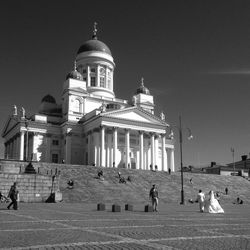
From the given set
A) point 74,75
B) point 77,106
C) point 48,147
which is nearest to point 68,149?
point 48,147

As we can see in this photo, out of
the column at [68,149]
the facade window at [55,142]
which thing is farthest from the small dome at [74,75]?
the facade window at [55,142]

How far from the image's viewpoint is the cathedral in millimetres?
67938

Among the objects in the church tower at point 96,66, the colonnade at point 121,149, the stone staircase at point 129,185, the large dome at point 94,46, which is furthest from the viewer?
the large dome at point 94,46

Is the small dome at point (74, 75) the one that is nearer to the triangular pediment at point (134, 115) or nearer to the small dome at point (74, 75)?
the small dome at point (74, 75)

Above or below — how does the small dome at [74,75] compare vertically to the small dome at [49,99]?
above

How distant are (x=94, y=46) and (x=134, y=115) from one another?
23014 millimetres

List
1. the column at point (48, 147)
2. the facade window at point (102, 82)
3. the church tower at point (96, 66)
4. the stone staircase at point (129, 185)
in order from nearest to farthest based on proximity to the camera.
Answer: the stone staircase at point (129, 185) < the column at point (48, 147) < the church tower at point (96, 66) < the facade window at point (102, 82)

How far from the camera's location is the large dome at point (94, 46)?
3349 inches

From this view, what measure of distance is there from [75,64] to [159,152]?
25556mm

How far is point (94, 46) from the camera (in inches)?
3351

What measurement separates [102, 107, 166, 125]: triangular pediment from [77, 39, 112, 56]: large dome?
21.6 m

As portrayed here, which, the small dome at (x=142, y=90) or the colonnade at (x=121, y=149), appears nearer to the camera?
the colonnade at (x=121, y=149)

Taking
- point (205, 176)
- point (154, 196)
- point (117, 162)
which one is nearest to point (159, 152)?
point (117, 162)

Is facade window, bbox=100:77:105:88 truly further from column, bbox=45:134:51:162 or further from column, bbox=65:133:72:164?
column, bbox=45:134:51:162
